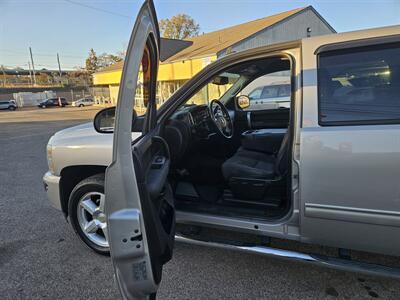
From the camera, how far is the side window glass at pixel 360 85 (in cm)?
182

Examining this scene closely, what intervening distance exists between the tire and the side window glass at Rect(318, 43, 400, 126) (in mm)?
1948

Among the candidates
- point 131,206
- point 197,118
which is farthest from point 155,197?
point 197,118

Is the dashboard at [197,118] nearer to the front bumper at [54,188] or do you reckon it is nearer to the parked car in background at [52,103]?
the front bumper at [54,188]

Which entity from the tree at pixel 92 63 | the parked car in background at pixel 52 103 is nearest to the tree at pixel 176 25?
the parked car in background at pixel 52 103

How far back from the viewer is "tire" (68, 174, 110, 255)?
2.63 metres

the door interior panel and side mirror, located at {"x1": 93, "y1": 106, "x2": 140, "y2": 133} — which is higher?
side mirror, located at {"x1": 93, "y1": 106, "x2": 140, "y2": 133}

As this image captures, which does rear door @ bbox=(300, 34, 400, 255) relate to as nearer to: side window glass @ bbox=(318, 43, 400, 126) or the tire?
side window glass @ bbox=(318, 43, 400, 126)

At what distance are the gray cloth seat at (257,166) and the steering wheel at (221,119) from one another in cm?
45

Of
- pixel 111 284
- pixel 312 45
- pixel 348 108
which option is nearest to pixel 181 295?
pixel 111 284

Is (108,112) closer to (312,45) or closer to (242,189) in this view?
(242,189)

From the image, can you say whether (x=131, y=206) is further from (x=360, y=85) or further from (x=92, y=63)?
(x=92, y=63)

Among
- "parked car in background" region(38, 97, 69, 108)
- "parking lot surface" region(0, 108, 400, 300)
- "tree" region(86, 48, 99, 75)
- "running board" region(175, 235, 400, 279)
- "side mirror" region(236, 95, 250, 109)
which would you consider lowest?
"parking lot surface" region(0, 108, 400, 300)

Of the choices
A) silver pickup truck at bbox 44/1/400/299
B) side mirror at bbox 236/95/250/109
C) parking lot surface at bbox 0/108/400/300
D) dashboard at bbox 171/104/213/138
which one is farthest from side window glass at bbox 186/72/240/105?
parking lot surface at bbox 0/108/400/300

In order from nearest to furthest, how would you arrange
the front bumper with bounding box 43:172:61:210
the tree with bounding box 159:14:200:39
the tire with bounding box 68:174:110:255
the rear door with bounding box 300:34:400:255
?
the rear door with bounding box 300:34:400:255 → the tire with bounding box 68:174:110:255 → the front bumper with bounding box 43:172:61:210 → the tree with bounding box 159:14:200:39
